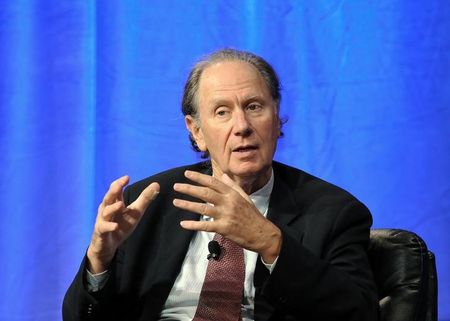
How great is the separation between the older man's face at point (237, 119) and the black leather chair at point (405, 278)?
42cm

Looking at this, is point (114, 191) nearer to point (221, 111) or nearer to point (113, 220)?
point (113, 220)

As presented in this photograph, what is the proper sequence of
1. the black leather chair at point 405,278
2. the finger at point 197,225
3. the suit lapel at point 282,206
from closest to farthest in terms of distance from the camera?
1. the finger at point 197,225
2. the black leather chair at point 405,278
3. the suit lapel at point 282,206

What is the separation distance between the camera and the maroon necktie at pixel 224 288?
5.81ft

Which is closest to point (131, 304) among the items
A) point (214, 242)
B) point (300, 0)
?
point (214, 242)

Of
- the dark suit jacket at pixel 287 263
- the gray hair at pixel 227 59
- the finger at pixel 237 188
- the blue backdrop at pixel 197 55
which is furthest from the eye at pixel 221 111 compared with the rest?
the blue backdrop at pixel 197 55

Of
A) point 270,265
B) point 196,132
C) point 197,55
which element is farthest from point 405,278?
point 197,55

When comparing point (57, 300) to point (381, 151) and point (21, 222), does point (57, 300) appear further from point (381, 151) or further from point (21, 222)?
point (381, 151)

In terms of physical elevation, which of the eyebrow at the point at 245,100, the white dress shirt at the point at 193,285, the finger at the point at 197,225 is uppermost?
the eyebrow at the point at 245,100

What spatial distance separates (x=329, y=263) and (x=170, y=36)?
141 cm

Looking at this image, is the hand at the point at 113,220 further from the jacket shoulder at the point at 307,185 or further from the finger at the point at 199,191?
the jacket shoulder at the point at 307,185

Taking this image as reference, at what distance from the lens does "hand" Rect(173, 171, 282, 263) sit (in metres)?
1.52

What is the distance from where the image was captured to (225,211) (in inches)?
60.5

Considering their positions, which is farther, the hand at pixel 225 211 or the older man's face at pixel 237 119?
the older man's face at pixel 237 119

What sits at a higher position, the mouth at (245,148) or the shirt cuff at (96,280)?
the mouth at (245,148)
